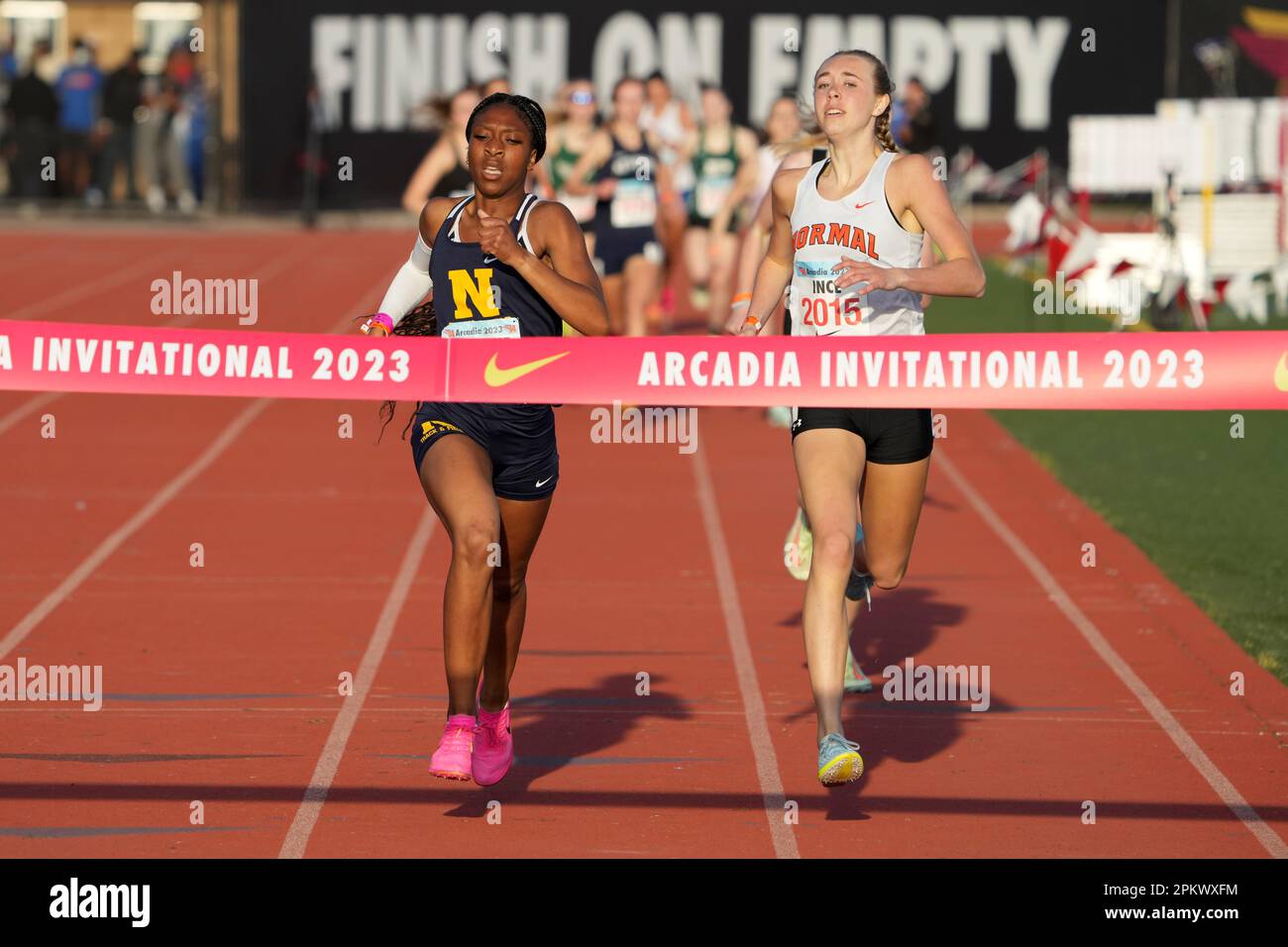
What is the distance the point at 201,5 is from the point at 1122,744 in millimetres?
29200

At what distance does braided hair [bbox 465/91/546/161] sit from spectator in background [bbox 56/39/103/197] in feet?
83.2

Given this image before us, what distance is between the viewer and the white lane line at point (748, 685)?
6.25 metres

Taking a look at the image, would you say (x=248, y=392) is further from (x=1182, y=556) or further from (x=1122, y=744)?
(x=1182, y=556)

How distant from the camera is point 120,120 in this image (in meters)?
30.2

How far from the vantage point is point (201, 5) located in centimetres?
3406

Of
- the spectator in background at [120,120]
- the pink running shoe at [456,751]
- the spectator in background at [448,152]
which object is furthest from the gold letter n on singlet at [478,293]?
the spectator in background at [120,120]

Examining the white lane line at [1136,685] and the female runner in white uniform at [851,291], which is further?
the white lane line at [1136,685]

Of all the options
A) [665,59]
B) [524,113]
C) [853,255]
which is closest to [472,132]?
[524,113]

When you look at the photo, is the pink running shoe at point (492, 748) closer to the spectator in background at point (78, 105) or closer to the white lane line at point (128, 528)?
the white lane line at point (128, 528)

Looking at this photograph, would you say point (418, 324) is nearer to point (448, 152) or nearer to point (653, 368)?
point (653, 368)

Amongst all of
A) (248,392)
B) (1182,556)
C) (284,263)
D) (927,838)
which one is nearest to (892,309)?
(927,838)

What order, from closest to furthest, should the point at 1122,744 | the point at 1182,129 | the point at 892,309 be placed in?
the point at 892,309 → the point at 1122,744 → the point at 1182,129

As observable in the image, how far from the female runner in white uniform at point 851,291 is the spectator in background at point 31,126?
24.9 m

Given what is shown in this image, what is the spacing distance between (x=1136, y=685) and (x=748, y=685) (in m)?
1.42
